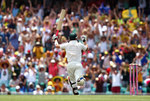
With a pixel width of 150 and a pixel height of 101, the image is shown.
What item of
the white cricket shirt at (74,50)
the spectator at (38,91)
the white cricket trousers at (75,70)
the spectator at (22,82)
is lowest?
the spectator at (38,91)

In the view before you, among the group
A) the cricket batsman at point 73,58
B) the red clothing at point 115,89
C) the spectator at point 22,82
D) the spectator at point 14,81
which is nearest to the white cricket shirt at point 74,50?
the cricket batsman at point 73,58

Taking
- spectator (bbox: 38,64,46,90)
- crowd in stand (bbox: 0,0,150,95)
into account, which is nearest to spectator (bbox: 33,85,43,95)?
crowd in stand (bbox: 0,0,150,95)

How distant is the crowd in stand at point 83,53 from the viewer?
25.4m

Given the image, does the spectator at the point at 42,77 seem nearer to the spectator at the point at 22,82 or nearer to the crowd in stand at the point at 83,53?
the crowd in stand at the point at 83,53

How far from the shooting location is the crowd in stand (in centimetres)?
2536

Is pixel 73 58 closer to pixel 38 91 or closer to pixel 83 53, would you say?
pixel 38 91

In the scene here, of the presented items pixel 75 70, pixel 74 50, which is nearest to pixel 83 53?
pixel 74 50

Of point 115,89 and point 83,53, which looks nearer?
point 115,89

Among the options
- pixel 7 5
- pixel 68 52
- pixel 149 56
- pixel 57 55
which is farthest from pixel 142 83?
pixel 7 5

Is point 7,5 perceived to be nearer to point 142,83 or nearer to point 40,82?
point 40,82

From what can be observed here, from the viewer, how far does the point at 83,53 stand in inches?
1068

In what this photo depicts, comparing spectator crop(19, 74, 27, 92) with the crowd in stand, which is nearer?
the crowd in stand

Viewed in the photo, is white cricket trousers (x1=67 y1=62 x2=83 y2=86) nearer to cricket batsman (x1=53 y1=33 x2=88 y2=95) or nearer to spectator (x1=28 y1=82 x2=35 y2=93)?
cricket batsman (x1=53 y1=33 x2=88 y2=95)

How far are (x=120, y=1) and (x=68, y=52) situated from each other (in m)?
14.1
